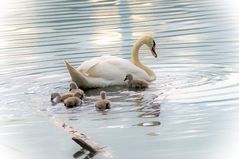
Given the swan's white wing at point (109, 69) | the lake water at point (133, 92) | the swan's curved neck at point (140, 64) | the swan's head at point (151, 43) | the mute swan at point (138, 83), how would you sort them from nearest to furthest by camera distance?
the lake water at point (133, 92), the mute swan at point (138, 83), the swan's white wing at point (109, 69), the swan's curved neck at point (140, 64), the swan's head at point (151, 43)

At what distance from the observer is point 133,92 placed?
14461 millimetres

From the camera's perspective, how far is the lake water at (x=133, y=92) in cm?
1055

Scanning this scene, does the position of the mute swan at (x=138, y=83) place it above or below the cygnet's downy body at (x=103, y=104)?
below

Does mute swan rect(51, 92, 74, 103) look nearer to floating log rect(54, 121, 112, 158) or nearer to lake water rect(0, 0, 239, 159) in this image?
lake water rect(0, 0, 239, 159)

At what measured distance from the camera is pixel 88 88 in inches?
603

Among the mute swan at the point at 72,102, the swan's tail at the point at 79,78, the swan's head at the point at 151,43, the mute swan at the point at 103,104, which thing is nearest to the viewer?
the mute swan at the point at 103,104

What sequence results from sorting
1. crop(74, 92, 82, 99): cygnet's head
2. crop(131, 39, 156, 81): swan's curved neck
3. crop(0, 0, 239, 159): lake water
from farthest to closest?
crop(131, 39, 156, 81): swan's curved neck → crop(74, 92, 82, 99): cygnet's head → crop(0, 0, 239, 159): lake water

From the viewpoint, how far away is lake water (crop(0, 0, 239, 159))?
10.5m

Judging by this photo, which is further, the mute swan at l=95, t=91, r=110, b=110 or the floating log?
the mute swan at l=95, t=91, r=110, b=110

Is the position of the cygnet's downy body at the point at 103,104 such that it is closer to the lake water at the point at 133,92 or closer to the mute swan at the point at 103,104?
the mute swan at the point at 103,104

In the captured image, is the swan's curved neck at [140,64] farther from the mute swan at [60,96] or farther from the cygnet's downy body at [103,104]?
the cygnet's downy body at [103,104]

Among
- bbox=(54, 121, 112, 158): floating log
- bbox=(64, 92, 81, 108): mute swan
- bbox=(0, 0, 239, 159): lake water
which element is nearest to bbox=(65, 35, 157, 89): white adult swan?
bbox=(0, 0, 239, 159): lake water

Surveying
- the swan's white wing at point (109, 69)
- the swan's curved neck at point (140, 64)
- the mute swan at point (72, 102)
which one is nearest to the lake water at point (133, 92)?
the mute swan at point (72, 102)

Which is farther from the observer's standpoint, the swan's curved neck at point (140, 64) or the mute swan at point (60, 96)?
the swan's curved neck at point (140, 64)
